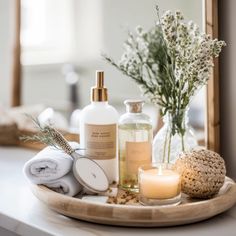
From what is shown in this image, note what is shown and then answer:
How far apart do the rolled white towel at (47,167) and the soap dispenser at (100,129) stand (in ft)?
0.22

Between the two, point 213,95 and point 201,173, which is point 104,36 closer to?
point 213,95

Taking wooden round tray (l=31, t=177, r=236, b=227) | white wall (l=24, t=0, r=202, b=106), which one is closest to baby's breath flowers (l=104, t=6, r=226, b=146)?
white wall (l=24, t=0, r=202, b=106)

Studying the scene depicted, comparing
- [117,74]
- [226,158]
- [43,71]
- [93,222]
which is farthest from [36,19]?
[93,222]

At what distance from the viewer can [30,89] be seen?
1716 millimetres

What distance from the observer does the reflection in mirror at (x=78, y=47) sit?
127 cm

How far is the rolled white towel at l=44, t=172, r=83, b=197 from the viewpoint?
96cm

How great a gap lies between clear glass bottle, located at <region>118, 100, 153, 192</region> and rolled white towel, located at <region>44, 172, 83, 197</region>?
112 mm

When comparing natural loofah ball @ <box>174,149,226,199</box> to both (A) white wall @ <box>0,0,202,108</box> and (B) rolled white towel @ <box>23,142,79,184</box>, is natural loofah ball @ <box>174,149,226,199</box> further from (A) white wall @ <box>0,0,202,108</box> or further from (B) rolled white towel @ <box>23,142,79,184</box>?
(A) white wall @ <box>0,0,202,108</box>

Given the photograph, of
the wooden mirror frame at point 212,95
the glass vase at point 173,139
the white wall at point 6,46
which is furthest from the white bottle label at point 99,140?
the white wall at point 6,46

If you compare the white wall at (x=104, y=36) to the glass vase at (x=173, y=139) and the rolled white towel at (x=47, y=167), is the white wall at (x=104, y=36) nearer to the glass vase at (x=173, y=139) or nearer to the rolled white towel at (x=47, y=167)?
the glass vase at (x=173, y=139)

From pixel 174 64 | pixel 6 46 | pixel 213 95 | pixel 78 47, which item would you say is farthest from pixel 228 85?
pixel 6 46

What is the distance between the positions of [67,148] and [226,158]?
36 cm

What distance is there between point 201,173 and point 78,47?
28.7 inches

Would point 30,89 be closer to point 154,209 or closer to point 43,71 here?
point 43,71
